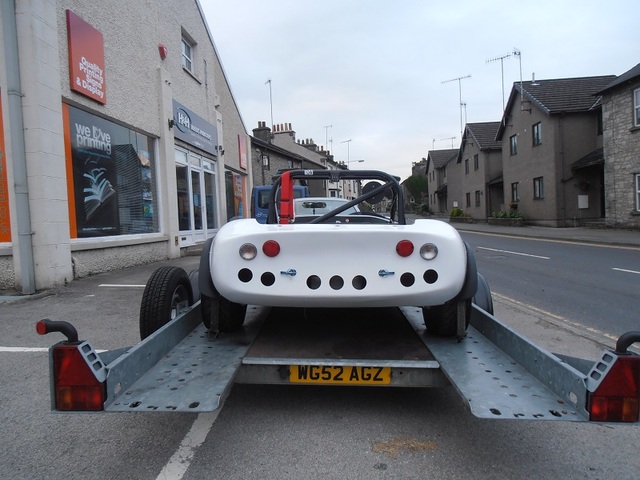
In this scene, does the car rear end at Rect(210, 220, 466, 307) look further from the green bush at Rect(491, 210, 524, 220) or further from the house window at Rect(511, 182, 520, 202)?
the house window at Rect(511, 182, 520, 202)

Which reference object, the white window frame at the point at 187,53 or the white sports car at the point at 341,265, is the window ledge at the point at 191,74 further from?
the white sports car at the point at 341,265

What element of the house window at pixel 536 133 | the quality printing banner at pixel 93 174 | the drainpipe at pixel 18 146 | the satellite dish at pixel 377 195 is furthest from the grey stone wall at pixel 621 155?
the drainpipe at pixel 18 146

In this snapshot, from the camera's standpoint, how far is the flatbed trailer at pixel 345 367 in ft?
6.73

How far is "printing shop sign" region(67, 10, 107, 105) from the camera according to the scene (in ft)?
26.3

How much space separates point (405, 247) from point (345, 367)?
770 mm

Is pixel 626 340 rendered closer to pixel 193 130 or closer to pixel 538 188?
pixel 193 130

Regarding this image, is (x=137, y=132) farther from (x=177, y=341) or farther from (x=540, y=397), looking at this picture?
(x=540, y=397)

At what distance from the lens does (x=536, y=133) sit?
2628 centimetres

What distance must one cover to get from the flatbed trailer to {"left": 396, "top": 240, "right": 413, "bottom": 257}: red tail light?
641 millimetres

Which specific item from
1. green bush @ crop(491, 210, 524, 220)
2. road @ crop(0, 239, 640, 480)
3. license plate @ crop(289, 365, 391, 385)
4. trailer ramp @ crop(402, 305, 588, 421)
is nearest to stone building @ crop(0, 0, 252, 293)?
road @ crop(0, 239, 640, 480)

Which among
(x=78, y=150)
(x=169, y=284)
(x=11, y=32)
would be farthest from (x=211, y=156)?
(x=169, y=284)

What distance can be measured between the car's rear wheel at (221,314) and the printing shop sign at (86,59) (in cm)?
672

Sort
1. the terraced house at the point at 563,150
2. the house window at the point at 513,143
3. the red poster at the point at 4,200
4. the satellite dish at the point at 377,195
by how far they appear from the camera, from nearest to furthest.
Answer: the satellite dish at the point at 377,195 → the red poster at the point at 4,200 → the terraced house at the point at 563,150 → the house window at the point at 513,143

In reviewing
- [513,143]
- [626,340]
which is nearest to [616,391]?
[626,340]
